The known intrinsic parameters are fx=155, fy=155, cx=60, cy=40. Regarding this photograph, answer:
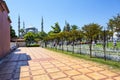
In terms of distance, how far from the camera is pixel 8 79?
6.33m

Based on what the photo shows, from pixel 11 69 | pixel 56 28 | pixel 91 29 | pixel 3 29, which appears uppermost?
pixel 56 28

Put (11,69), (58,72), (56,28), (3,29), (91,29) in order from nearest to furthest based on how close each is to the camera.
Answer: (58,72) → (11,69) → (91,29) → (3,29) → (56,28)

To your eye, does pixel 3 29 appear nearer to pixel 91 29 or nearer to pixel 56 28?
pixel 91 29

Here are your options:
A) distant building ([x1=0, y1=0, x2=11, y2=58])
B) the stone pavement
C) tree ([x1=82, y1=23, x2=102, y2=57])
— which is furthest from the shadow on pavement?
tree ([x1=82, y1=23, x2=102, y2=57])

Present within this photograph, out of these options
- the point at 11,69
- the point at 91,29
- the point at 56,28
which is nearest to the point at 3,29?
the point at 11,69

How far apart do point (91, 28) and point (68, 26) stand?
31.0 meters

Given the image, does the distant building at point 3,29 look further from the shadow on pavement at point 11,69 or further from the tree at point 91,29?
the tree at point 91,29

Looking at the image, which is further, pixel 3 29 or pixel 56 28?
pixel 56 28

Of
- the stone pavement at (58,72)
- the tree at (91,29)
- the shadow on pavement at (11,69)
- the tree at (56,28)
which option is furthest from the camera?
the tree at (56,28)

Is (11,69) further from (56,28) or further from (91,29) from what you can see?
(56,28)

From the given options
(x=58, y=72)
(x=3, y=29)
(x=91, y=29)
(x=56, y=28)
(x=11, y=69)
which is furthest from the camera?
(x=56, y=28)

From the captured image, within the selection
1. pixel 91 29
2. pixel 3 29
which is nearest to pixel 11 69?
pixel 3 29

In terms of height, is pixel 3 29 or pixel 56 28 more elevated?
pixel 56 28

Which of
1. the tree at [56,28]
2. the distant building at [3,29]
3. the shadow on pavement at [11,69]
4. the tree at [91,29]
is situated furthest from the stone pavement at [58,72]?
the tree at [56,28]
